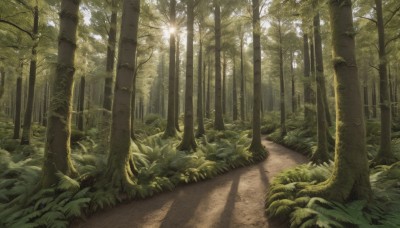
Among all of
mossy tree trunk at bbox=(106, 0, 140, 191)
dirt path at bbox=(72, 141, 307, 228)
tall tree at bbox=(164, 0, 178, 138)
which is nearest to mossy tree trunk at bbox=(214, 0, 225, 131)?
tall tree at bbox=(164, 0, 178, 138)

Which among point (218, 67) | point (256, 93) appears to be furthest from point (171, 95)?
point (256, 93)

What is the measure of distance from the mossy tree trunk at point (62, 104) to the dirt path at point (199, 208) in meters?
1.59

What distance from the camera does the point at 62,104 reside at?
605cm

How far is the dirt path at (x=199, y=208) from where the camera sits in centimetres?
502

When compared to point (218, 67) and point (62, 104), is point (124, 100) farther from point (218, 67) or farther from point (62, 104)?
point (218, 67)

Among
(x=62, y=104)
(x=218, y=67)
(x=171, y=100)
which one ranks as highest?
(x=218, y=67)

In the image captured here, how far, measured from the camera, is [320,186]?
4.98 metres

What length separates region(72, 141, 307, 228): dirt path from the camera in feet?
16.5

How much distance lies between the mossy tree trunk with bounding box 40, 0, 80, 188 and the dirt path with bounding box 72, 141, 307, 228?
62.5 inches

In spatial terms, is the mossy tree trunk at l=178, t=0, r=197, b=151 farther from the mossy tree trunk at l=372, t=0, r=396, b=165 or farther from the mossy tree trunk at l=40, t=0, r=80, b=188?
the mossy tree trunk at l=372, t=0, r=396, b=165

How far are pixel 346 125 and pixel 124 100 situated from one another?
527 centimetres

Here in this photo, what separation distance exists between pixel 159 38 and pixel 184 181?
32.9 ft

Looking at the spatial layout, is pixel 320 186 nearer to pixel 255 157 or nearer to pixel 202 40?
pixel 255 157

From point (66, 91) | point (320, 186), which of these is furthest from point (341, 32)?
point (66, 91)
